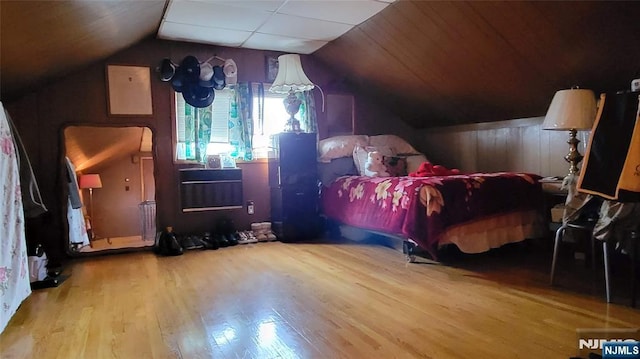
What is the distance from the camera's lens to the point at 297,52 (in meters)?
4.93

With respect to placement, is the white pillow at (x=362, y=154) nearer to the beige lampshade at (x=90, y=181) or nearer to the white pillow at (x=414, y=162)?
the white pillow at (x=414, y=162)

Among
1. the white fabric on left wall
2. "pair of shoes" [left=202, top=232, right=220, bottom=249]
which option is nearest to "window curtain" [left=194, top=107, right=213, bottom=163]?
"pair of shoes" [left=202, top=232, right=220, bottom=249]

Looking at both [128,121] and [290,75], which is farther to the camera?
[290,75]

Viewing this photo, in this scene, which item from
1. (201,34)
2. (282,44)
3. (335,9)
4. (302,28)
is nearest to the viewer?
(335,9)

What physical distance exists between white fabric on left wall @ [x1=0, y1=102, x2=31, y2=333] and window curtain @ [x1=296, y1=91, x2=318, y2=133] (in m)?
3.06

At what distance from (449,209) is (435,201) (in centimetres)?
14

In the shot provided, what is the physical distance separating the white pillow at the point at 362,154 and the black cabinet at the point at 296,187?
45 cm

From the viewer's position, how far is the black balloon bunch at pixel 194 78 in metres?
4.29

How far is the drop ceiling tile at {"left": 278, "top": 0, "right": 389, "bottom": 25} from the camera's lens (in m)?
3.46

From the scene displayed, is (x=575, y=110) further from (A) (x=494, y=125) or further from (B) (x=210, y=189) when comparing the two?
(B) (x=210, y=189)

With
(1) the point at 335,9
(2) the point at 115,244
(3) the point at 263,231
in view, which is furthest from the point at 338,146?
(2) the point at 115,244

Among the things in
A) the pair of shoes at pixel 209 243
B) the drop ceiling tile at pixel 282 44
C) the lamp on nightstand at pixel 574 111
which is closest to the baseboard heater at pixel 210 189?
the pair of shoes at pixel 209 243

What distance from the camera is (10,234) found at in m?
2.28

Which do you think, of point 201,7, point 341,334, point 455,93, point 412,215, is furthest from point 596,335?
point 201,7
